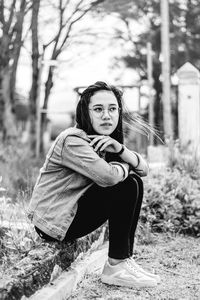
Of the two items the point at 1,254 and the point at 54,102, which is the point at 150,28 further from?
the point at 1,254

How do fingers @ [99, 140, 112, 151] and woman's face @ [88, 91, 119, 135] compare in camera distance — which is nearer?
fingers @ [99, 140, 112, 151]

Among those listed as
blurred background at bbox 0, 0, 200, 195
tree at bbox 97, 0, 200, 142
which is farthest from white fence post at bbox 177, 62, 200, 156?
tree at bbox 97, 0, 200, 142

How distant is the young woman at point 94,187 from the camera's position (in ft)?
9.46

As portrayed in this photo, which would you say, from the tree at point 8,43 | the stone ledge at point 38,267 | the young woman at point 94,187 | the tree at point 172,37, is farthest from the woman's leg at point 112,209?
the tree at point 172,37

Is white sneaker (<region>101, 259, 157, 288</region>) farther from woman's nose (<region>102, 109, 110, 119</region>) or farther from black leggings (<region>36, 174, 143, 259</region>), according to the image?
woman's nose (<region>102, 109, 110, 119</region>)

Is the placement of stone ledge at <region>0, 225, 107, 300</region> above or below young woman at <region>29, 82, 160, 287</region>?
below

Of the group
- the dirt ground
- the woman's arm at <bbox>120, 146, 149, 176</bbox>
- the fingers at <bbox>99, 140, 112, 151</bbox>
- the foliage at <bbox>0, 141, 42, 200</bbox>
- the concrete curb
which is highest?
the fingers at <bbox>99, 140, 112, 151</bbox>

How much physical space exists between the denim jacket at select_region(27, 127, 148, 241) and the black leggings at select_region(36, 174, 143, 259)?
0.06 m

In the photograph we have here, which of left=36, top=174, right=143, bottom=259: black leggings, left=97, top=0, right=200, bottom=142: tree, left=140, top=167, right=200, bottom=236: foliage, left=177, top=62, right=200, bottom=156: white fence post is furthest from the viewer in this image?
left=97, top=0, right=200, bottom=142: tree

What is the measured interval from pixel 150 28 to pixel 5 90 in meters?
12.6

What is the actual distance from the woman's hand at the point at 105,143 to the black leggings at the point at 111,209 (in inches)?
7.3

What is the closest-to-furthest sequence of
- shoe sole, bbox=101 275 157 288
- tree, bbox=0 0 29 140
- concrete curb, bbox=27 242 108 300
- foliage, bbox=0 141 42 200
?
concrete curb, bbox=27 242 108 300 → shoe sole, bbox=101 275 157 288 → foliage, bbox=0 141 42 200 → tree, bbox=0 0 29 140

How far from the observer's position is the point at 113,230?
9.90 feet

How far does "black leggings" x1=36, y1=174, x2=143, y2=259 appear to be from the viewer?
2.96 metres
